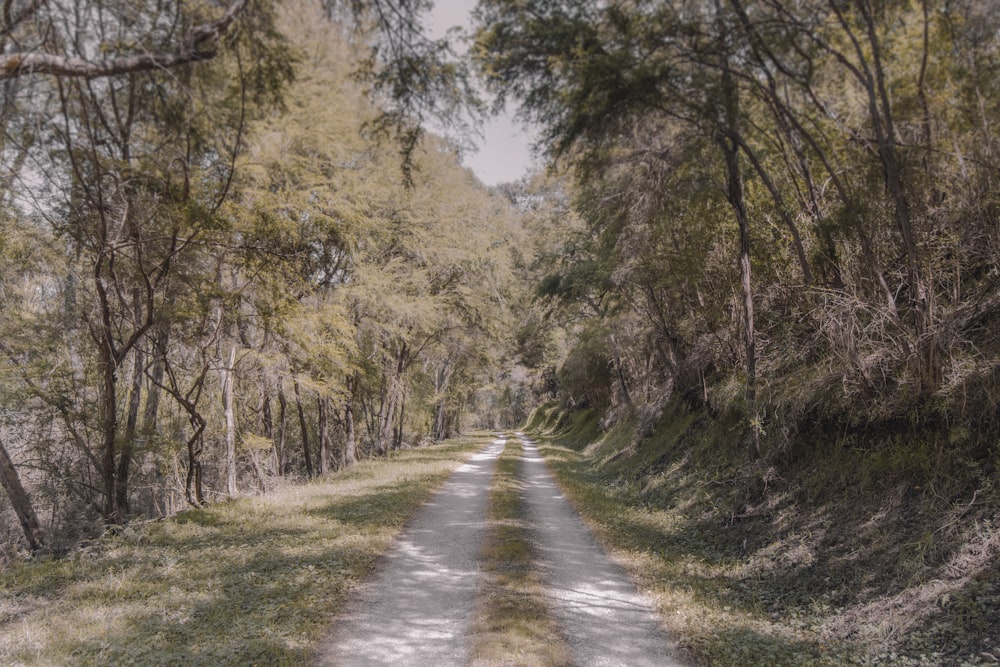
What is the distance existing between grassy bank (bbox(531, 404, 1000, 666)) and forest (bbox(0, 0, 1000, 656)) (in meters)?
0.06

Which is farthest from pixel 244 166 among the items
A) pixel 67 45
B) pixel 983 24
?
pixel 983 24

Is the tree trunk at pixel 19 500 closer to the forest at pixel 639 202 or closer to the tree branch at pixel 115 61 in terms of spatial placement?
the forest at pixel 639 202

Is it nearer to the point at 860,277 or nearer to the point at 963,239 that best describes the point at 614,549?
the point at 860,277

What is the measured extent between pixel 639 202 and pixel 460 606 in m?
6.45

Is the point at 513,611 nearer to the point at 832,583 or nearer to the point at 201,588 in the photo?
the point at 832,583

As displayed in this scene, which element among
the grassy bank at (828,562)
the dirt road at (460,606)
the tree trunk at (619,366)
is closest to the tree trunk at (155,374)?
the dirt road at (460,606)

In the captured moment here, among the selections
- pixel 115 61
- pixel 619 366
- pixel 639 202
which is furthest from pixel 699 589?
pixel 619 366

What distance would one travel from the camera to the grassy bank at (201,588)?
175 inches

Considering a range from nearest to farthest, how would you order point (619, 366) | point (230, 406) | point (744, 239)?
point (744, 239) → point (230, 406) → point (619, 366)

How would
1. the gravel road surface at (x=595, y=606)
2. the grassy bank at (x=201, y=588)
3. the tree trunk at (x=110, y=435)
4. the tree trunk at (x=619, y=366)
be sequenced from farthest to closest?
the tree trunk at (x=619, y=366) → the tree trunk at (x=110, y=435) → the gravel road surface at (x=595, y=606) → the grassy bank at (x=201, y=588)

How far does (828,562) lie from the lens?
561cm


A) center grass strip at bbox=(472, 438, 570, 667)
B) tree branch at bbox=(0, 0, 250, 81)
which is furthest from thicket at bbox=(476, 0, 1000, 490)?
center grass strip at bbox=(472, 438, 570, 667)

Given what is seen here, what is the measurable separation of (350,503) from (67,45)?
8917mm

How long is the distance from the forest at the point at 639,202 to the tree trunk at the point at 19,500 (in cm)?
5
